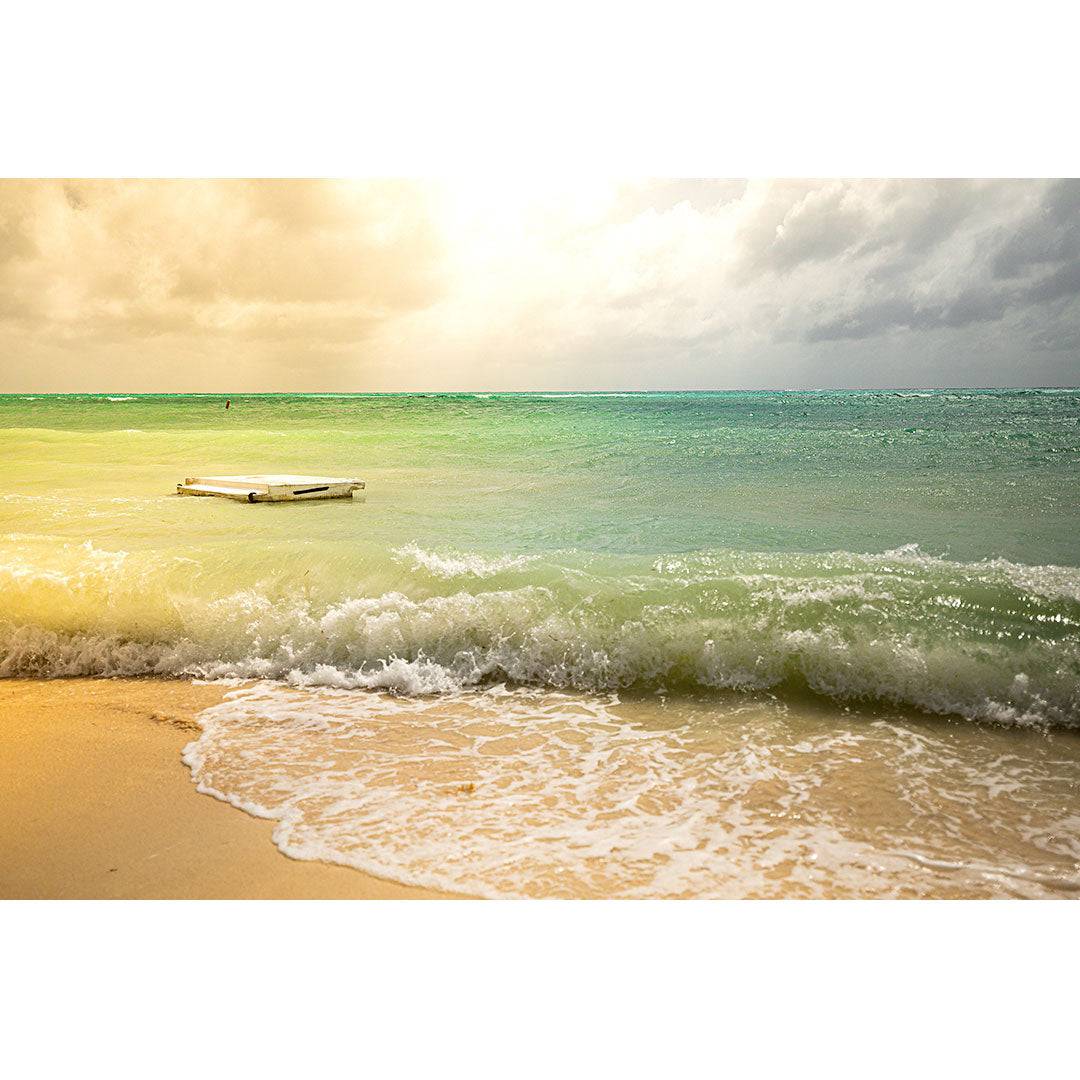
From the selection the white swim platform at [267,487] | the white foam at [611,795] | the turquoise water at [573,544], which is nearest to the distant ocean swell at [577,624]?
the turquoise water at [573,544]

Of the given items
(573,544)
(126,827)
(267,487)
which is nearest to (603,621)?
(573,544)

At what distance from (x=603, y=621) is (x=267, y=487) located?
5.36 feet

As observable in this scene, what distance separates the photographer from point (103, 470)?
12.7 feet

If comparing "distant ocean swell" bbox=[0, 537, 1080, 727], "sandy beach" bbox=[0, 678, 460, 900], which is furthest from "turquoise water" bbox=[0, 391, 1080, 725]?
"sandy beach" bbox=[0, 678, 460, 900]

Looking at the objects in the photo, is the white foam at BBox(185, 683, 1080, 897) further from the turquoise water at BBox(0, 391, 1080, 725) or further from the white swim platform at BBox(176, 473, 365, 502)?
the white swim platform at BBox(176, 473, 365, 502)

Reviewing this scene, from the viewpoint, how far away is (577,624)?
2.75 m

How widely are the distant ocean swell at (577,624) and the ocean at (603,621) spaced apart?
0.04 ft

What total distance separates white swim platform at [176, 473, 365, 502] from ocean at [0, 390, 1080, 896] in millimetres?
63

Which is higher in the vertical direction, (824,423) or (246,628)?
(824,423)

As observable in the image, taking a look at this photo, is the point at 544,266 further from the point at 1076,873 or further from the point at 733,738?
the point at 1076,873

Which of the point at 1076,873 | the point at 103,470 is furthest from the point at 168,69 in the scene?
the point at 1076,873

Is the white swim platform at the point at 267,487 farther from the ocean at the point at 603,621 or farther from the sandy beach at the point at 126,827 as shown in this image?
the sandy beach at the point at 126,827
